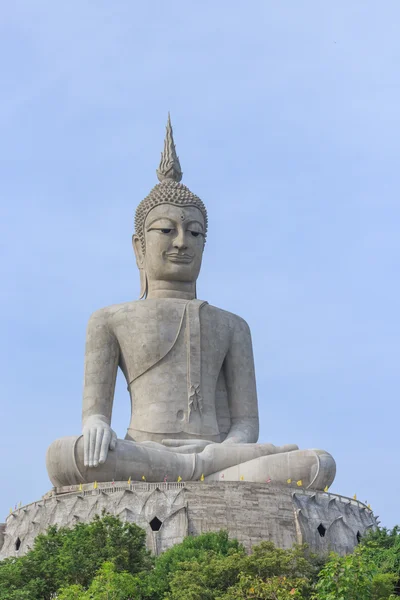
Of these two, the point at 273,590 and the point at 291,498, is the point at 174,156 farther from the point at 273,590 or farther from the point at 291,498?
the point at 273,590

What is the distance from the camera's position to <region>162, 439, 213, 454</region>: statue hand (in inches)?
1070

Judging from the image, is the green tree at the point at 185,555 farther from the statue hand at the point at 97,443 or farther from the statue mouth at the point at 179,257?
the statue mouth at the point at 179,257

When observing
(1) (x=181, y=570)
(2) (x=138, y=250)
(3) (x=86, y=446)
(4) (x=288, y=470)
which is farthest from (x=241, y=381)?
(1) (x=181, y=570)

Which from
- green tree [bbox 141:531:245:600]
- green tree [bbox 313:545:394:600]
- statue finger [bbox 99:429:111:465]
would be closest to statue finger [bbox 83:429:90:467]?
statue finger [bbox 99:429:111:465]

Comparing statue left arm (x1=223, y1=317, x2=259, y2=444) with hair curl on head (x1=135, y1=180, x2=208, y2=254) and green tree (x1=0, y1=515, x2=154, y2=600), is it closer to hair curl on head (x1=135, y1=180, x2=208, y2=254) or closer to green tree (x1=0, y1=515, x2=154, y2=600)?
hair curl on head (x1=135, y1=180, x2=208, y2=254)

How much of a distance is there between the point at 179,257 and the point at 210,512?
741 cm

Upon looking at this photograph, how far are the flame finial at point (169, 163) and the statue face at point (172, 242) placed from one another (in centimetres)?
162

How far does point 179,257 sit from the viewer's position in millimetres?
30141

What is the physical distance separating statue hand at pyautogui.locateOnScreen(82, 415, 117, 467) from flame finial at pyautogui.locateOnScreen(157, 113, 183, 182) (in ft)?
25.3

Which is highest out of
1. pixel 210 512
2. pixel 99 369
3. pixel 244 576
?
pixel 99 369

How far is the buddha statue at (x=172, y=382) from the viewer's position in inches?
1033

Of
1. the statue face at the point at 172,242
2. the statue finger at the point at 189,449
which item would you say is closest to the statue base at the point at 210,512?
the statue finger at the point at 189,449

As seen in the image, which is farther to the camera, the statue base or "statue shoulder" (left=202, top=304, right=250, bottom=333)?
"statue shoulder" (left=202, top=304, right=250, bottom=333)

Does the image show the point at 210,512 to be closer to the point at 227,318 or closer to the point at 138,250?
the point at 227,318
